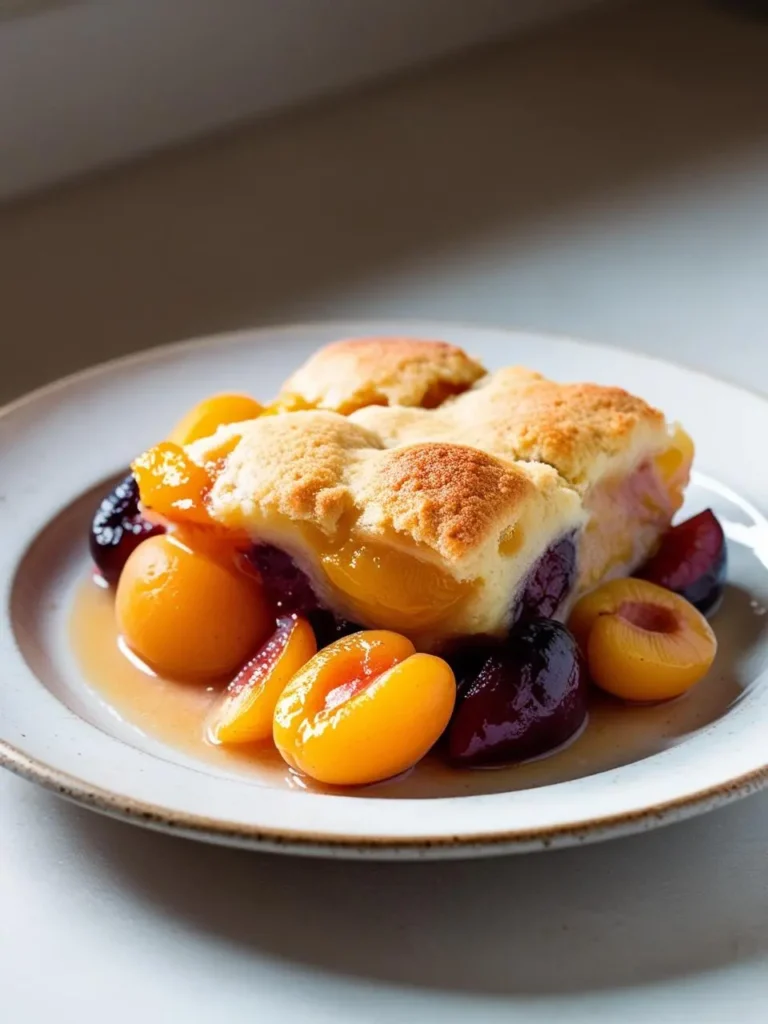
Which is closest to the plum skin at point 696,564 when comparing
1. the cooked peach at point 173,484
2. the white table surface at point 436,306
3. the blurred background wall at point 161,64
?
the white table surface at point 436,306

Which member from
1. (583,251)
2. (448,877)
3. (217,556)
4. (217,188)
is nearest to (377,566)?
(217,556)

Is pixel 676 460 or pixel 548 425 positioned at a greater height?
pixel 548 425

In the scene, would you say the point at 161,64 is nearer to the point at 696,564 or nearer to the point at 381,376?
the point at 381,376

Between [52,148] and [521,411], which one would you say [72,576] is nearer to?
[521,411]

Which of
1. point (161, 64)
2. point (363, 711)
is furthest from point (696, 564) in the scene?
point (161, 64)

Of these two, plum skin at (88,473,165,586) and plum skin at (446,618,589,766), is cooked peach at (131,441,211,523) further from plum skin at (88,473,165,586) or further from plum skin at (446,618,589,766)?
plum skin at (446,618,589,766)

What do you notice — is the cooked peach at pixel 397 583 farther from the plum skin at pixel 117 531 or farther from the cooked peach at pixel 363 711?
the plum skin at pixel 117 531

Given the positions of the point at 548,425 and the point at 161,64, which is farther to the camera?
the point at 161,64

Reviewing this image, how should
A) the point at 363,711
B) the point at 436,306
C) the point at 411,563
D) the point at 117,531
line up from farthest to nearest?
the point at 436,306
the point at 117,531
the point at 411,563
the point at 363,711
